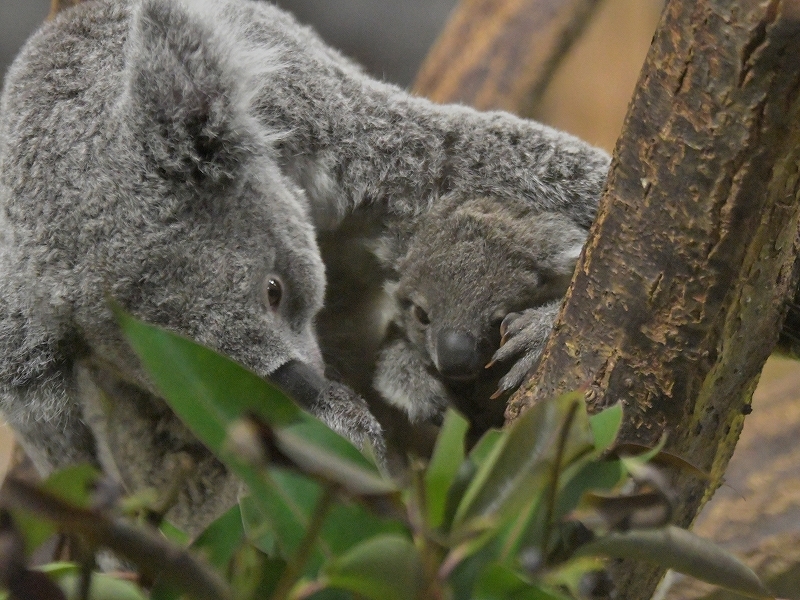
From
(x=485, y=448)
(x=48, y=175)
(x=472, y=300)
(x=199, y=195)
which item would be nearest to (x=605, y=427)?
(x=485, y=448)

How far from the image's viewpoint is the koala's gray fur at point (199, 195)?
1.85m

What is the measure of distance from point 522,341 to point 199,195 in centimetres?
78

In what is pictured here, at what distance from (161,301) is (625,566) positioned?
1052 millimetres

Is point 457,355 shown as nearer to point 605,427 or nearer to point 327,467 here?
point 605,427

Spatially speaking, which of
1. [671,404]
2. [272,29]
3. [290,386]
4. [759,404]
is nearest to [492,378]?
[290,386]

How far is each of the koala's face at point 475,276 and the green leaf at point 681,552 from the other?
3.17ft

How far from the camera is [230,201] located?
195 cm

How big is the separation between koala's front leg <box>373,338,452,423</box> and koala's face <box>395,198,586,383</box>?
38 millimetres

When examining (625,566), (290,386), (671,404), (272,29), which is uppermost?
(272,29)

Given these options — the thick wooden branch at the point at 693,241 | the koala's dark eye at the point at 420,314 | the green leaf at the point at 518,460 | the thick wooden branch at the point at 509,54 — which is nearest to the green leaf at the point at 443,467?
the green leaf at the point at 518,460

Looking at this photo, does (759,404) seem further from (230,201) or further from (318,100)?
(230,201)

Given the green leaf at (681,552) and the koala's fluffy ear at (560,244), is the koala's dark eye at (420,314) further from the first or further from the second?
the green leaf at (681,552)

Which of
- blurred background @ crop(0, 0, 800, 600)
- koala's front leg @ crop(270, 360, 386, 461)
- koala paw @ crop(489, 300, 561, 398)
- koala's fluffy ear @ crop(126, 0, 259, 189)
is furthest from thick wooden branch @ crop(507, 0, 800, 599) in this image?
koala's fluffy ear @ crop(126, 0, 259, 189)

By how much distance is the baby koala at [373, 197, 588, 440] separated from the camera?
1965mm
